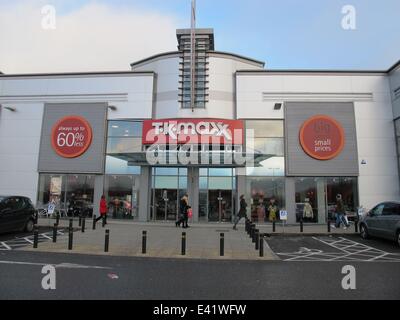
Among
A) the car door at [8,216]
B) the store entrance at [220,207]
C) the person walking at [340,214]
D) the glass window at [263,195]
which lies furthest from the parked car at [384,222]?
the car door at [8,216]

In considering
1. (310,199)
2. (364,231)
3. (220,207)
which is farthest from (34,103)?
→ (364,231)

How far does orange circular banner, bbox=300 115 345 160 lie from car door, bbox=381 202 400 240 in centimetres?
928

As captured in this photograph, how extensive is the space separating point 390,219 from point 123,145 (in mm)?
16382

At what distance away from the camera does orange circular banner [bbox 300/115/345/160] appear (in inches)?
882

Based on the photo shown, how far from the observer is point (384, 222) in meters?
13.0

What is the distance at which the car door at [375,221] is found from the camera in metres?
13.5

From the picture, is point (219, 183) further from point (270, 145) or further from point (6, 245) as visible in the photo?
point (6, 245)

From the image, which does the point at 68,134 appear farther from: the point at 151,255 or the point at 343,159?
the point at 343,159

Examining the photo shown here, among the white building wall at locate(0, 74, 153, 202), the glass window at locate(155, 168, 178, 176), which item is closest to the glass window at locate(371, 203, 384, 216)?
the glass window at locate(155, 168, 178, 176)

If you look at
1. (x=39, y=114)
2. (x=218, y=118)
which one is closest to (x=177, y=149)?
(x=218, y=118)

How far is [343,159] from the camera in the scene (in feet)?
73.4

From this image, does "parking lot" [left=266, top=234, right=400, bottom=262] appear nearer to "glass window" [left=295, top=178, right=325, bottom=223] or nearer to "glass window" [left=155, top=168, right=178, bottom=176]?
"glass window" [left=295, top=178, right=325, bottom=223]
